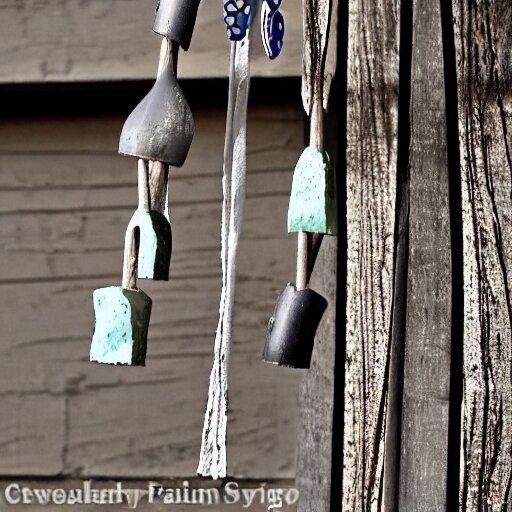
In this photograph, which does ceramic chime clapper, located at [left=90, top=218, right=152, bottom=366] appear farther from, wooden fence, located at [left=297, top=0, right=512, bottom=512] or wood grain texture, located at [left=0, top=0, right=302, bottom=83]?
wood grain texture, located at [left=0, top=0, right=302, bottom=83]

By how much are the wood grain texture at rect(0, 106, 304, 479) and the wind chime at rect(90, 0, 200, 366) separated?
51 cm

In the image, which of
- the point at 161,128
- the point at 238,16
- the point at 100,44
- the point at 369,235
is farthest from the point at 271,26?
the point at 100,44

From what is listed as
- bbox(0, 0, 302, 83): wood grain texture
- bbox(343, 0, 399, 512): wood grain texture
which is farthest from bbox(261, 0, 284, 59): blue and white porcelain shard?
bbox(0, 0, 302, 83): wood grain texture

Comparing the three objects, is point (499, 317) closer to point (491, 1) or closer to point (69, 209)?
point (491, 1)

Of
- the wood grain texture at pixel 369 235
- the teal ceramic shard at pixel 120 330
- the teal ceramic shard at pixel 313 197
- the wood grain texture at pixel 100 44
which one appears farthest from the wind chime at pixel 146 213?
the wood grain texture at pixel 100 44

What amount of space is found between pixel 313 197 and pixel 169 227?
5.5 inches

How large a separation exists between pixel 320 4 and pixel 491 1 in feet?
0.66

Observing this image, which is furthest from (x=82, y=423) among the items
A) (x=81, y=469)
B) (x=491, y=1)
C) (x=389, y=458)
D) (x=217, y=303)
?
(x=491, y=1)

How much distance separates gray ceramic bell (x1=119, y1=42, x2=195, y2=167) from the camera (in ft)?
2.91

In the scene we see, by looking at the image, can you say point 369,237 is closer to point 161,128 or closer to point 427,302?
point 427,302

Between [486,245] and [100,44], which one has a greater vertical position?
[100,44]

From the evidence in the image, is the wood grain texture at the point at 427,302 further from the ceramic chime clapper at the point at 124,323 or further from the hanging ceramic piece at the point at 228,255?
the ceramic chime clapper at the point at 124,323

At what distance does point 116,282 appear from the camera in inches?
56.6

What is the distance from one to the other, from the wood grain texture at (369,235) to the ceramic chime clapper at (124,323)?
31 cm
